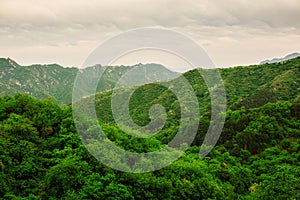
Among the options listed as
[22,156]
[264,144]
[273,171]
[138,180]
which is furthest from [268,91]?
[22,156]

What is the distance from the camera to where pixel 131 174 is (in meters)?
27.9

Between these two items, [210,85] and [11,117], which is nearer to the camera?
[11,117]

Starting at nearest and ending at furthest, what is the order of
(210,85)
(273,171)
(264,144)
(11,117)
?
1. (11,117)
2. (273,171)
3. (264,144)
4. (210,85)

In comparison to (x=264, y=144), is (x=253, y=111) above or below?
above

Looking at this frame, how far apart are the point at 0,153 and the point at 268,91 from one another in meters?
65.1

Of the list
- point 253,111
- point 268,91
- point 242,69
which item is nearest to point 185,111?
point 268,91

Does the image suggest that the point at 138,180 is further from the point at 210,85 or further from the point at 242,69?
the point at 242,69

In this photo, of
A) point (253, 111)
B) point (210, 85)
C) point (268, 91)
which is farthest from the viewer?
point (210, 85)

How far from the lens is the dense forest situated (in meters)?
25.8

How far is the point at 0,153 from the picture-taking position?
26.8m

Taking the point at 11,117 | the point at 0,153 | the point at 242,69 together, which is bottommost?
the point at 0,153

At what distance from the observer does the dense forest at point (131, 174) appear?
25781mm

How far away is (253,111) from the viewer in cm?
5609

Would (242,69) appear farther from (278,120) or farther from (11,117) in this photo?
(11,117)
